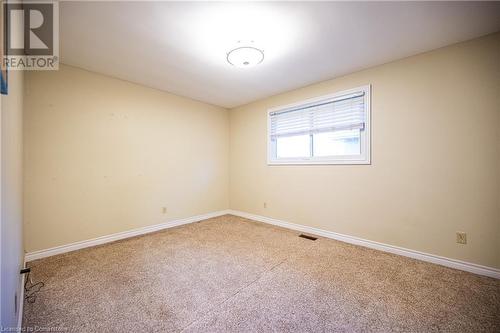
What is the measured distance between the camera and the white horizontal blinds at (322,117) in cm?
292

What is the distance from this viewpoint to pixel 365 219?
2.81 meters

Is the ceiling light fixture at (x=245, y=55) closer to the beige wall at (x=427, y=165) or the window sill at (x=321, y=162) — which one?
the beige wall at (x=427, y=165)

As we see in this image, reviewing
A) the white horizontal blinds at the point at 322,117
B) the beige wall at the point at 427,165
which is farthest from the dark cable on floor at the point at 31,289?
the white horizontal blinds at the point at 322,117

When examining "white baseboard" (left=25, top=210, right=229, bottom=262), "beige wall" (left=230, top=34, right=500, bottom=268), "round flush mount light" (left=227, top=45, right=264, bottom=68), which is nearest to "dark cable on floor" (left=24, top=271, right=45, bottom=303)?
"white baseboard" (left=25, top=210, right=229, bottom=262)

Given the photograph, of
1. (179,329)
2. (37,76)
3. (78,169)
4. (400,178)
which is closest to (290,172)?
(400,178)

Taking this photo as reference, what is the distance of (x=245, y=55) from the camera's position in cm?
224

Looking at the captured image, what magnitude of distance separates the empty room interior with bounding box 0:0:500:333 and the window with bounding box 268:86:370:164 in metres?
0.03

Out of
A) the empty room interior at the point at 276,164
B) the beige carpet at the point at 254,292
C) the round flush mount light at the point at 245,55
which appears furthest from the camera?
the round flush mount light at the point at 245,55

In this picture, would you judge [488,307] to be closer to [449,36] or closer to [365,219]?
[365,219]

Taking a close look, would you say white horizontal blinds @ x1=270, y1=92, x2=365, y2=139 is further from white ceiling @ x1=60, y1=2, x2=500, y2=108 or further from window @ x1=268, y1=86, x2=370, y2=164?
white ceiling @ x1=60, y1=2, x2=500, y2=108

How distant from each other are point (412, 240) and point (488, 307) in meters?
0.90

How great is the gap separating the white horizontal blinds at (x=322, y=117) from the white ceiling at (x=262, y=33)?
0.45 m

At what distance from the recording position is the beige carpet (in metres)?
1.43

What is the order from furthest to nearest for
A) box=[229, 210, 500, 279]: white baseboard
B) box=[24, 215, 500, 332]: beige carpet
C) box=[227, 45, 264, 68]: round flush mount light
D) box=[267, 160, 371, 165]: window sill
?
box=[267, 160, 371, 165]: window sill → box=[227, 45, 264, 68]: round flush mount light → box=[229, 210, 500, 279]: white baseboard → box=[24, 215, 500, 332]: beige carpet
